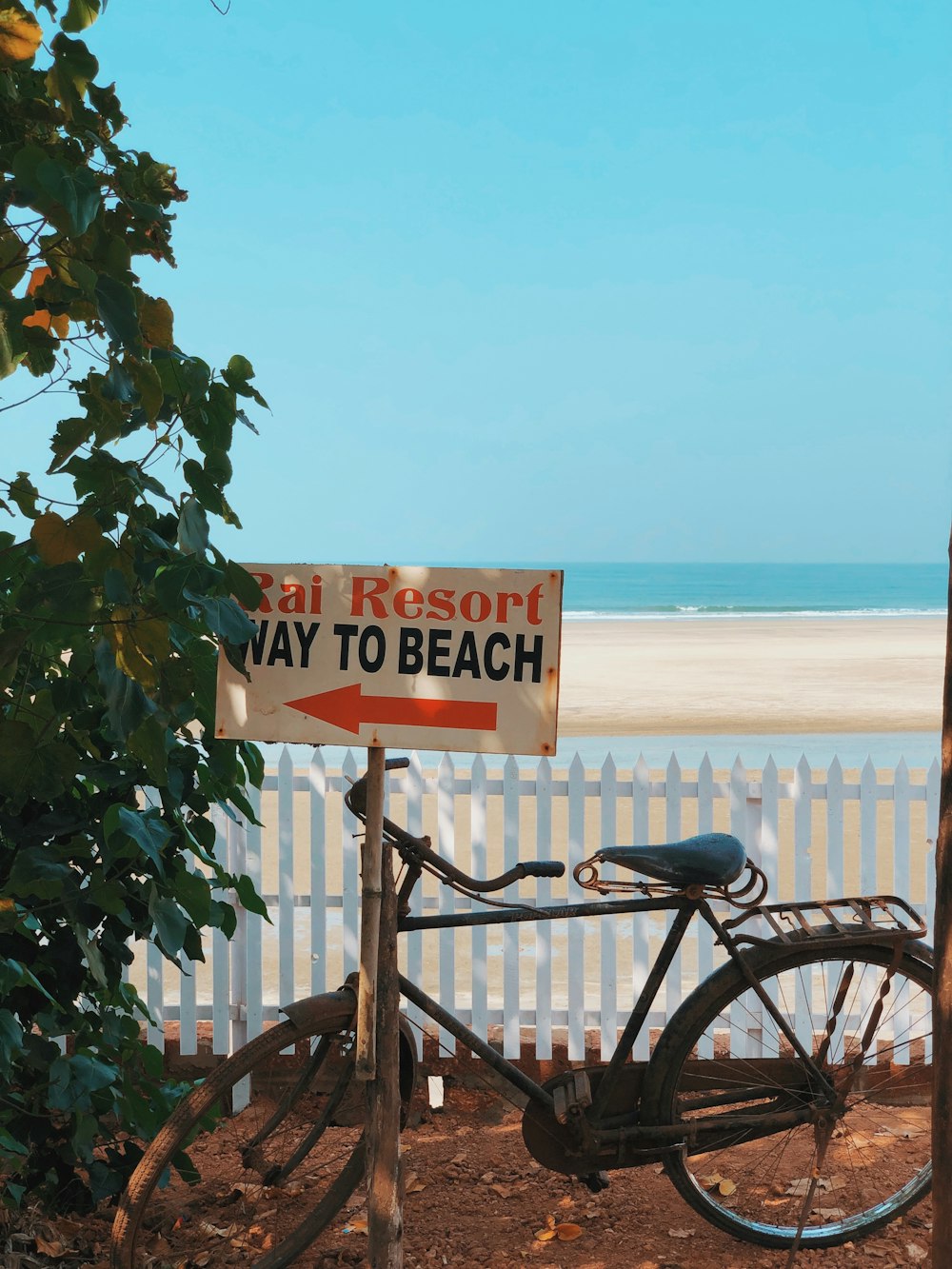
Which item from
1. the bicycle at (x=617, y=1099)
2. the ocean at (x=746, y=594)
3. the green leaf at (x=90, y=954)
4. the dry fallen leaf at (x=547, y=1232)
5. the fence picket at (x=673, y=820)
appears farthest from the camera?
the ocean at (x=746, y=594)

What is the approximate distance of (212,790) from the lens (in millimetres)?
2668

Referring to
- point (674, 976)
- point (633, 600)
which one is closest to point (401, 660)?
point (674, 976)

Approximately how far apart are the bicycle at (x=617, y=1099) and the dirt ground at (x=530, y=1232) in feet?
0.28

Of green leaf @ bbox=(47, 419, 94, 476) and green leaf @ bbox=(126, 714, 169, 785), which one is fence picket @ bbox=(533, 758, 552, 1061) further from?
green leaf @ bbox=(47, 419, 94, 476)

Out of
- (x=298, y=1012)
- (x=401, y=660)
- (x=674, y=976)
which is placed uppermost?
(x=401, y=660)

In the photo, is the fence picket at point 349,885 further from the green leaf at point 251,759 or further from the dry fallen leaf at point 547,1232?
the green leaf at point 251,759

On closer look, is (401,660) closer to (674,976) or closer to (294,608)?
(294,608)

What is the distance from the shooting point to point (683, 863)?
9.52ft

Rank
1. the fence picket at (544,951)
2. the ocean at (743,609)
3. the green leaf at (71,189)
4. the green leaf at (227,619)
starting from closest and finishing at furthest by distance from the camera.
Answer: the green leaf at (71,189)
the green leaf at (227,619)
the fence picket at (544,951)
the ocean at (743,609)

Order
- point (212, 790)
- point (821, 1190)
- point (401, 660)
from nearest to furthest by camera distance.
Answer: point (401, 660), point (212, 790), point (821, 1190)

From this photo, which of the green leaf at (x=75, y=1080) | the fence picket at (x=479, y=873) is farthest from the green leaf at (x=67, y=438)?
the fence picket at (x=479, y=873)

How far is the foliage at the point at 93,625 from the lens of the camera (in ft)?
6.50

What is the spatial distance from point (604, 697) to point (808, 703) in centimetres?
314

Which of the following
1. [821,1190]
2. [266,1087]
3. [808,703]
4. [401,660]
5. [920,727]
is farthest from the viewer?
[808,703]
